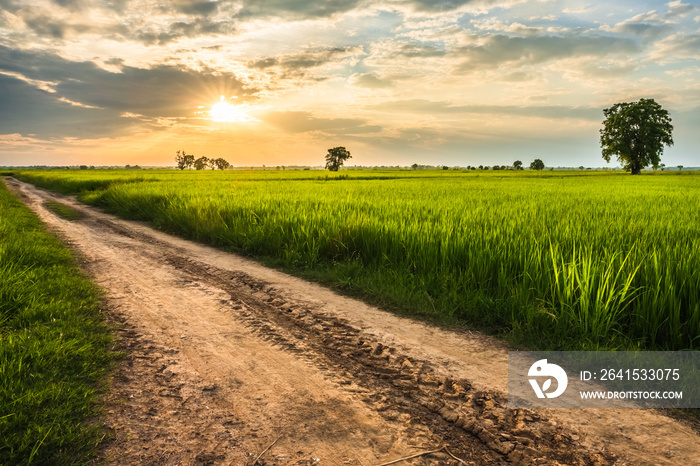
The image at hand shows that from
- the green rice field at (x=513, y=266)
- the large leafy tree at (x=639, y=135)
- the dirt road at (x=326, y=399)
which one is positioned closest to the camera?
the dirt road at (x=326, y=399)

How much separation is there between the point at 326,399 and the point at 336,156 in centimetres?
12428

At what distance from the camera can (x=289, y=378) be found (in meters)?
3.52

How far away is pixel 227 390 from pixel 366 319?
2154 millimetres

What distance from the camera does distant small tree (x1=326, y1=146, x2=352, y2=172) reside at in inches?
4894

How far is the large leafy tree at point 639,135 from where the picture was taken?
63.4m

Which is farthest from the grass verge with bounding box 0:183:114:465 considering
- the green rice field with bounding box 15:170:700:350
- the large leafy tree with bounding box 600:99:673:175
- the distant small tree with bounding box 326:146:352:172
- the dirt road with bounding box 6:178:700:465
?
the distant small tree with bounding box 326:146:352:172

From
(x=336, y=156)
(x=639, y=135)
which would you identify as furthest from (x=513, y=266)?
(x=336, y=156)

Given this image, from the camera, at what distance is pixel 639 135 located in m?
64.6

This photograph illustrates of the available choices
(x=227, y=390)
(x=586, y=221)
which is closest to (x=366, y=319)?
(x=227, y=390)

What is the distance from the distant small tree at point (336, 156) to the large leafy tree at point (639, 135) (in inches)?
2884

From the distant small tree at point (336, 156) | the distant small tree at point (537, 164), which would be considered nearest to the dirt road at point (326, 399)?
the distant small tree at point (336, 156)

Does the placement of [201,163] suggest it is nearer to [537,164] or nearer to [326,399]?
[537,164]

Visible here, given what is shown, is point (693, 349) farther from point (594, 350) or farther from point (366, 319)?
point (366, 319)

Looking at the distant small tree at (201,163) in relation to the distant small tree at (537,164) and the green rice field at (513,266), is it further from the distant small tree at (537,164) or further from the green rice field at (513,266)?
the green rice field at (513,266)
